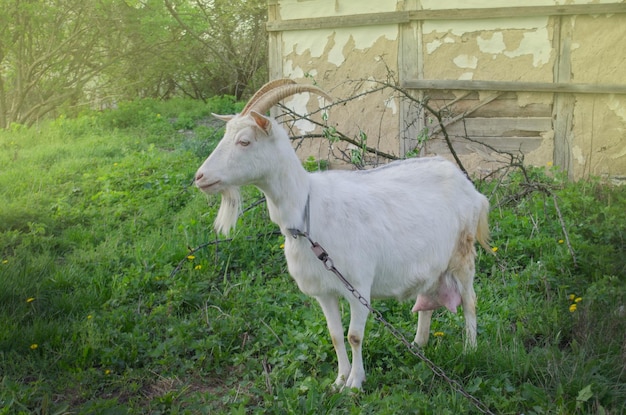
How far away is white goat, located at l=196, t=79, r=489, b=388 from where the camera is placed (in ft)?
10.8

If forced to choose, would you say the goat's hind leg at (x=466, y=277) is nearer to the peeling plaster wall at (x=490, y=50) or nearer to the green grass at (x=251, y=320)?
the green grass at (x=251, y=320)

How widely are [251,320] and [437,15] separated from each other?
5.37 meters

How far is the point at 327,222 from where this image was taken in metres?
3.45

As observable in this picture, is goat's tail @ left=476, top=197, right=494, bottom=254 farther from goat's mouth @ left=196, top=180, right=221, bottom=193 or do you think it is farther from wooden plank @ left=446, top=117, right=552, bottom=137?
wooden plank @ left=446, top=117, right=552, bottom=137

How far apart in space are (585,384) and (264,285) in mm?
2618

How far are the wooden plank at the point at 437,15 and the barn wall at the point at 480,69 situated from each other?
0.04 ft

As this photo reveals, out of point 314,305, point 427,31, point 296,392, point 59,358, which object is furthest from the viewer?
point 427,31

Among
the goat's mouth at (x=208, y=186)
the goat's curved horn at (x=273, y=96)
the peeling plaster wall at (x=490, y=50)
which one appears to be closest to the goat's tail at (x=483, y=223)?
the goat's curved horn at (x=273, y=96)

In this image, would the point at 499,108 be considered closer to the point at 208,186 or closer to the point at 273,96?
the point at 273,96

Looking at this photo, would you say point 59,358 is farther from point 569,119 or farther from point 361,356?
point 569,119

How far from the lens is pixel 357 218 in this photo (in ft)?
11.6

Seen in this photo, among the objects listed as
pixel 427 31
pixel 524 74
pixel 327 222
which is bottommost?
pixel 327 222

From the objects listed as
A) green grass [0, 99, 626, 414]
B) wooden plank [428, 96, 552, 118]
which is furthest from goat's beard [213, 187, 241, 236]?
wooden plank [428, 96, 552, 118]

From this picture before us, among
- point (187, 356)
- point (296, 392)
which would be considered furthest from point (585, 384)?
point (187, 356)
